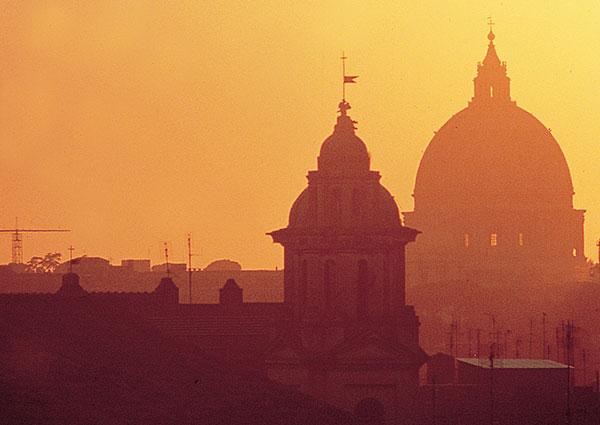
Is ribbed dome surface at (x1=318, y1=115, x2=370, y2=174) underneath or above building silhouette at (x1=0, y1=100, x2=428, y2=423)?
above

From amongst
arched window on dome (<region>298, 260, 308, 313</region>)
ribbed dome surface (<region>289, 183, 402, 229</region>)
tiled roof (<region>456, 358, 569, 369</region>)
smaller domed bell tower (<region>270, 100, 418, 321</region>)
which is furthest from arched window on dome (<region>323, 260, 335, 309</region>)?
tiled roof (<region>456, 358, 569, 369</region>)

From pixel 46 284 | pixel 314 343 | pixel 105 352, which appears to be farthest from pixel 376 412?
pixel 46 284

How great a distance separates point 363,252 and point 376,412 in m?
5.09

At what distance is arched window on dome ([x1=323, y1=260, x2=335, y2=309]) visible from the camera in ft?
329

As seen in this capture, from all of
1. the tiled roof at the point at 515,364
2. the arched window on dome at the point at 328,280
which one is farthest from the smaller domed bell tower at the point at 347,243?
the tiled roof at the point at 515,364

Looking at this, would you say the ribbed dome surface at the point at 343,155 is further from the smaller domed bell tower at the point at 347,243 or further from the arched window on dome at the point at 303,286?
the arched window on dome at the point at 303,286

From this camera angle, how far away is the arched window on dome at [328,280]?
100375mm

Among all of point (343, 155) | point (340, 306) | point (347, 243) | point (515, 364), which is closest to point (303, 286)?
point (340, 306)

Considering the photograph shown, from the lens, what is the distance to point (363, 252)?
10044cm

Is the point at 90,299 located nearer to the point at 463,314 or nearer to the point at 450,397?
the point at 450,397

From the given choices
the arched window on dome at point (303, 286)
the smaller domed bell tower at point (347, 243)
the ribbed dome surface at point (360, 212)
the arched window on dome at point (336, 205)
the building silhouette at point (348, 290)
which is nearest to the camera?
the building silhouette at point (348, 290)

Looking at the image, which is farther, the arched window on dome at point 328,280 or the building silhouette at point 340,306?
the arched window on dome at point 328,280

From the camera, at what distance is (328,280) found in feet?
330

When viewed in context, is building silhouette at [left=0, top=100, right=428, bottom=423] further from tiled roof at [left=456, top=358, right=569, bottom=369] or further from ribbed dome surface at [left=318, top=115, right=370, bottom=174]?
tiled roof at [left=456, top=358, right=569, bottom=369]
